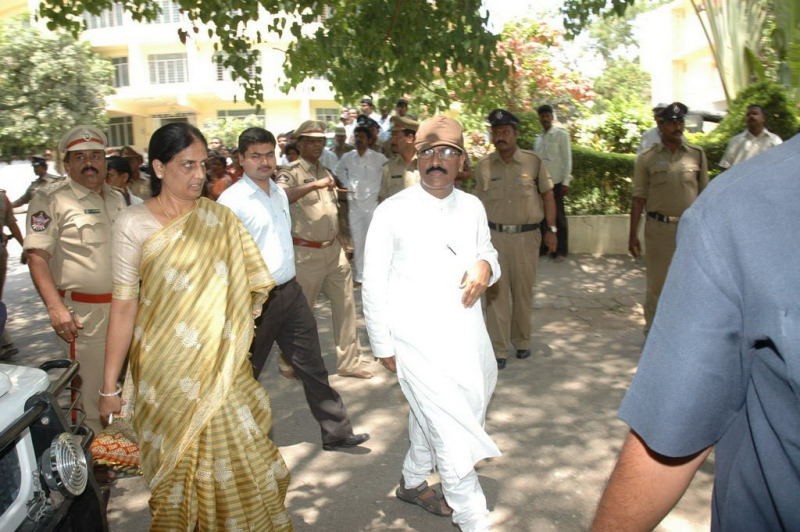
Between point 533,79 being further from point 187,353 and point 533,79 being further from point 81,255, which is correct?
point 187,353

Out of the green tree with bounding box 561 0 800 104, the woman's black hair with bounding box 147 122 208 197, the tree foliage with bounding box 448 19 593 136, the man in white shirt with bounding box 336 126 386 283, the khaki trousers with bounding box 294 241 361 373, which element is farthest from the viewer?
the tree foliage with bounding box 448 19 593 136

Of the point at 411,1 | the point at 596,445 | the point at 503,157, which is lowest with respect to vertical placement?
the point at 596,445

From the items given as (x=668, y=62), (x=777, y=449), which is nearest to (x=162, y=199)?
(x=777, y=449)

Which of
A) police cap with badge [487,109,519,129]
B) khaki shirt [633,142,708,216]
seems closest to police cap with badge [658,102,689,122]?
khaki shirt [633,142,708,216]

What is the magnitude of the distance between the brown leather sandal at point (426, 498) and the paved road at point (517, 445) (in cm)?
4

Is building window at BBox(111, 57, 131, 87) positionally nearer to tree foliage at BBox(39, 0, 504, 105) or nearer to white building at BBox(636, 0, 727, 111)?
white building at BBox(636, 0, 727, 111)

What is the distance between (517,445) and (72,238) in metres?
3.06

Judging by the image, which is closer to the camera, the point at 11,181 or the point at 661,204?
the point at 661,204

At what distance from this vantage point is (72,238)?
447cm

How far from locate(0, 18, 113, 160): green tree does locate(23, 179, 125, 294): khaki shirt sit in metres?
29.1

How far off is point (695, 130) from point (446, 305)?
11.5m

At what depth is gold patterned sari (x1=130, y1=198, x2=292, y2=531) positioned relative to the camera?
316 cm

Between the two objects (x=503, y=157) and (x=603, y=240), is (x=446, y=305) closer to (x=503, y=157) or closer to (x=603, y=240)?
(x=503, y=157)

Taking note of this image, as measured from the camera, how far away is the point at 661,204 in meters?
6.68
